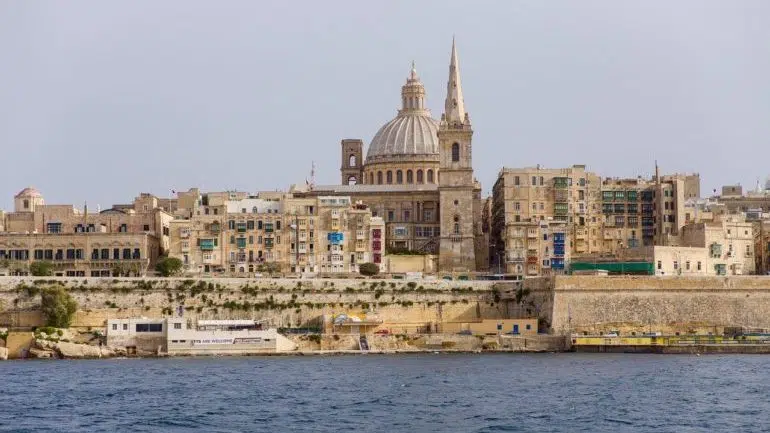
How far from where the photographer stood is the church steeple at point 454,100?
102m

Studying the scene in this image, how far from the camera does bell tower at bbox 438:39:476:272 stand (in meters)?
98.7

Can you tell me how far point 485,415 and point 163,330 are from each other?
30788 millimetres

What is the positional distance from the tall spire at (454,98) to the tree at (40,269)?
1130 inches

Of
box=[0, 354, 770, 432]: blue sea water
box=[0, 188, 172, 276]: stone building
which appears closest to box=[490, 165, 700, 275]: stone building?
box=[0, 188, 172, 276]: stone building

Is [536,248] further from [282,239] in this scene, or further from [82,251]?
[82,251]

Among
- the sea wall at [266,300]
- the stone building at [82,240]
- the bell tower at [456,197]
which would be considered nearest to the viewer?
the sea wall at [266,300]

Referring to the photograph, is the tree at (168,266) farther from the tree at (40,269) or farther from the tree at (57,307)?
the tree at (57,307)

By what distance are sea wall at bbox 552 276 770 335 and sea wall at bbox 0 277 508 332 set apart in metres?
4.77

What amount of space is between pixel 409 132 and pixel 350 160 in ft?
25.8

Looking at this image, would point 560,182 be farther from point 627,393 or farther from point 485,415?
point 485,415

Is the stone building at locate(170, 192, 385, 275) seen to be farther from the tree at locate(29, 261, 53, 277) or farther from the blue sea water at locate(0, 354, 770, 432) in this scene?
the blue sea water at locate(0, 354, 770, 432)

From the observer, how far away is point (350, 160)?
12344 centimetres

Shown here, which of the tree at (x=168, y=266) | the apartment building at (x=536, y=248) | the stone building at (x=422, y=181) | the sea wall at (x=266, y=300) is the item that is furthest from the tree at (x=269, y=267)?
the apartment building at (x=536, y=248)

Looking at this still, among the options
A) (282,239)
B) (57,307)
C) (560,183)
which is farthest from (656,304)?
(57,307)
